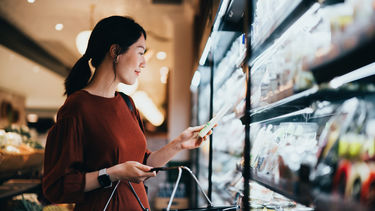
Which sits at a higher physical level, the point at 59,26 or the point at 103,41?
the point at 59,26

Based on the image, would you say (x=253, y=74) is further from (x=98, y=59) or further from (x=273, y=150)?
(x=98, y=59)

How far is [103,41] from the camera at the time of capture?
1650 mm

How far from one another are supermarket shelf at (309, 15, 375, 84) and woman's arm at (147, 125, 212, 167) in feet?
3.01

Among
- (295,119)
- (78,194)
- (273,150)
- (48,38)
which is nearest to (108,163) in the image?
(78,194)

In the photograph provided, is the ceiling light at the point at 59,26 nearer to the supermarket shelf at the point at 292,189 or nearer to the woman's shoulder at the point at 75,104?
the woman's shoulder at the point at 75,104

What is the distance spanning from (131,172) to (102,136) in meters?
0.26

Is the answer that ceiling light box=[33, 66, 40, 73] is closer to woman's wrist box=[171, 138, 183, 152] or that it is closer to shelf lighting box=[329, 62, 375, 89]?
woman's wrist box=[171, 138, 183, 152]

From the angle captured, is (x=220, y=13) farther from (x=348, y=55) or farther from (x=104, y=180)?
(x=348, y=55)

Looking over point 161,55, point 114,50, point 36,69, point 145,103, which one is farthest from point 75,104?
point 36,69

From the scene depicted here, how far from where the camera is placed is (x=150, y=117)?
7.14 meters

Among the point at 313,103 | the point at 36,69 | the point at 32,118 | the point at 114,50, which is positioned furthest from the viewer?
Answer: the point at 32,118

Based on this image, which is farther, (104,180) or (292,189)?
(104,180)

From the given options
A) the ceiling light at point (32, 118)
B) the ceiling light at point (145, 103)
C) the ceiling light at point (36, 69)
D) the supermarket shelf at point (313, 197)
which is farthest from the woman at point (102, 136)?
the ceiling light at point (32, 118)

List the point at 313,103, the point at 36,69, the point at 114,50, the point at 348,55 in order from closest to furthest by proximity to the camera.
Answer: the point at 348,55, the point at 313,103, the point at 114,50, the point at 36,69
